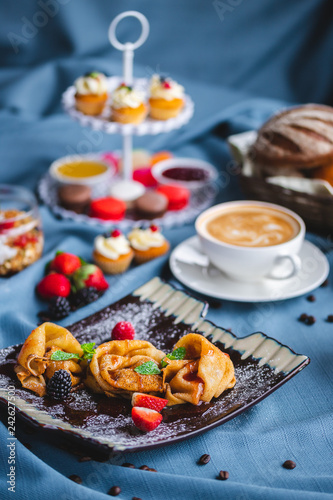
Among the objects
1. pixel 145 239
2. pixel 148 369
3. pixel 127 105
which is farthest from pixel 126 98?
pixel 148 369

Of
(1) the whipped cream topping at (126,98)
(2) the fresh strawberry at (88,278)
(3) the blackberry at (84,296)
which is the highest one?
(1) the whipped cream topping at (126,98)

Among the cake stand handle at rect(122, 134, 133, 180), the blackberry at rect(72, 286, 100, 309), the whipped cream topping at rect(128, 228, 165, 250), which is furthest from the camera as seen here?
the cake stand handle at rect(122, 134, 133, 180)

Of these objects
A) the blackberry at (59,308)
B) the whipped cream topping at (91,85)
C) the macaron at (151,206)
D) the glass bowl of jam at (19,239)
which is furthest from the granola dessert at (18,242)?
the whipped cream topping at (91,85)

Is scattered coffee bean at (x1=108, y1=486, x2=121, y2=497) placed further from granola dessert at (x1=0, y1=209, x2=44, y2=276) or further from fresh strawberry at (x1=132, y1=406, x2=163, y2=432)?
granola dessert at (x1=0, y1=209, x2=44, y2=276)

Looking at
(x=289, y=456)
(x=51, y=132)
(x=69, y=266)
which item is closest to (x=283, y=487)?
(x=289, y=456)

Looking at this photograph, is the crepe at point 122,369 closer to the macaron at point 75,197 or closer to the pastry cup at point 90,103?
the macaron at point 75,197

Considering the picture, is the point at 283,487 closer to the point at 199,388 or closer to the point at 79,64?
the point at 199,388

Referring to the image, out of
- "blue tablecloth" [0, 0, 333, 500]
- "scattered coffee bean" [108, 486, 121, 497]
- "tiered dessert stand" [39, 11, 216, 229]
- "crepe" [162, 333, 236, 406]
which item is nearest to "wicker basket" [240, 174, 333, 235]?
"blue tablecloth" [0, 0, 333, 500]

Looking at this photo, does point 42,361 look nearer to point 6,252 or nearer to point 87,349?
point 87,349
